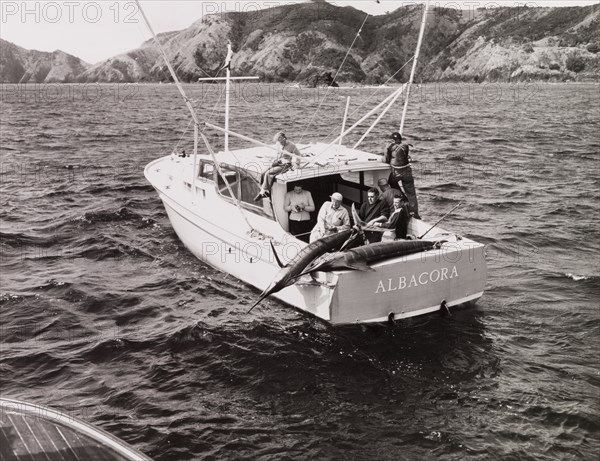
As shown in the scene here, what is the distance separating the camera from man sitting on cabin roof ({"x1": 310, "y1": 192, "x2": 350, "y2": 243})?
1028 cm

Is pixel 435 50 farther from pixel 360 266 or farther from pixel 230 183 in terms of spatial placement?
pixel 360 266

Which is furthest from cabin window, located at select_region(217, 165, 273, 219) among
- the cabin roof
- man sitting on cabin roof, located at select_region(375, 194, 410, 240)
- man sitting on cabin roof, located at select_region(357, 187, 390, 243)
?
man sitting on cabin roof, located at select_region(375, 194, 410, 240)

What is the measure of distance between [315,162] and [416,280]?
357 centimetres

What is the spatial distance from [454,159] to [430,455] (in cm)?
2207

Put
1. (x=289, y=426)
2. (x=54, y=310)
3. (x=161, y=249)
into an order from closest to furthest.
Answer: (x=289, y=426) → (x=54, y=310) → (x=161, y=249)

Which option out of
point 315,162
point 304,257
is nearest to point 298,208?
point 315,162

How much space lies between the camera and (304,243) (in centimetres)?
1044

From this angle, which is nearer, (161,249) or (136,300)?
(136,300)

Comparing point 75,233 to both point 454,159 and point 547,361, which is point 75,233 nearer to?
point 547,361

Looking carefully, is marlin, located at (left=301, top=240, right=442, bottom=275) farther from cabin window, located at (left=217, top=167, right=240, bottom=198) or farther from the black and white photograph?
cabin window, located at (left=217, top=167, right=240, bottom=198)

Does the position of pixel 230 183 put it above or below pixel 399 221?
above

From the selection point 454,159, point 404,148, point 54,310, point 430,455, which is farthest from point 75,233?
point 454,159

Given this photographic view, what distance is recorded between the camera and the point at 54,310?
37.2 ft

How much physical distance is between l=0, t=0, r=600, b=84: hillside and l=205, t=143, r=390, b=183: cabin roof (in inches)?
4072
